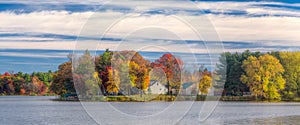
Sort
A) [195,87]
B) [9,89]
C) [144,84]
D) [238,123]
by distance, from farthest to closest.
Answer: [9,89], [195,87], [144,84], [238,123]

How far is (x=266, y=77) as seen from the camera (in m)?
94.9

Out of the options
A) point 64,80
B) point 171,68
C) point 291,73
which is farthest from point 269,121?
point 64,80

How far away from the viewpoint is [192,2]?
41438 millimetres

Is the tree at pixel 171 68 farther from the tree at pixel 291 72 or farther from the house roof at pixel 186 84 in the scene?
the tree at pixel 291 72

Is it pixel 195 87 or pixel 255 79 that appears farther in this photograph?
pixel 195 87

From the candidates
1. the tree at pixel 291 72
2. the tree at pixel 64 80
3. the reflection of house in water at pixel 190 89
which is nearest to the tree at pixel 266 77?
the tree at pixel 291 72

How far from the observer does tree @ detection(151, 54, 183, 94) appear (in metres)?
98.4

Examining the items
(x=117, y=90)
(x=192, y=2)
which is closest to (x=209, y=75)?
(x=117, y=90)

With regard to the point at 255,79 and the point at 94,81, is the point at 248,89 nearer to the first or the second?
the point at 255,79

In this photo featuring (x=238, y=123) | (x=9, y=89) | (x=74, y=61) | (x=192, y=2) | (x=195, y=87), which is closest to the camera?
(x=192, y=2)

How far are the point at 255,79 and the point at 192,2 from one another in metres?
56.7

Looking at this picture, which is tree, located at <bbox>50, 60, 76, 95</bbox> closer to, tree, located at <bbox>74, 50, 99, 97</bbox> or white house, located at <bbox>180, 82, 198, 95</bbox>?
tree, located at <bbox>74, 50, 99, 97</bbox>

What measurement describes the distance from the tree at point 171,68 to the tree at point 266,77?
1166 centimetres

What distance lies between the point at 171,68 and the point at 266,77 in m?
16.5
